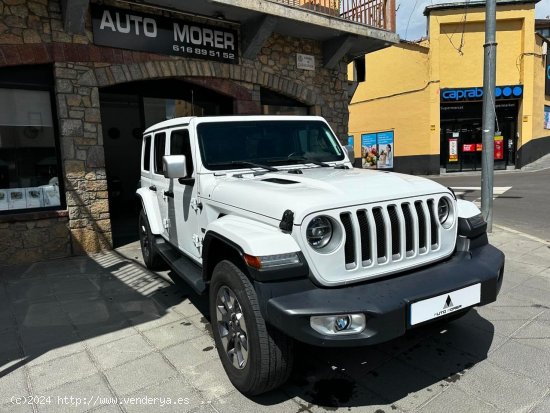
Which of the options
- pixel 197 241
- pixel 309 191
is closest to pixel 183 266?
pixel 197 241

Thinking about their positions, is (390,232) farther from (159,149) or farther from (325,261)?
(159,149)

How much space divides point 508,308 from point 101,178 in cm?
605

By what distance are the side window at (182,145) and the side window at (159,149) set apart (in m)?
0.32

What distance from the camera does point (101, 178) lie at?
6859 millimetres

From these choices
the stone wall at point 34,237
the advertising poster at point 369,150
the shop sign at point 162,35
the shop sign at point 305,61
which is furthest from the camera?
the advertising poster at point 369,150

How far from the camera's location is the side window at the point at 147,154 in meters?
5.12

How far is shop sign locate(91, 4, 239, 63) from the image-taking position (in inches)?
265

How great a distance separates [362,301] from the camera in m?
2.26

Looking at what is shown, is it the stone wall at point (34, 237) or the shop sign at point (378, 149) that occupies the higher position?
the shop sign at point (378, 149)

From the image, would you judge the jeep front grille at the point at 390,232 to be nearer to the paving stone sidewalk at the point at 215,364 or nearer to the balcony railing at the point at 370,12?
the paving stone sidewalk at the point at 215,364

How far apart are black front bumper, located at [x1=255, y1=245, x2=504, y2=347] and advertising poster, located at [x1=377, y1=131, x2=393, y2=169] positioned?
19871mm

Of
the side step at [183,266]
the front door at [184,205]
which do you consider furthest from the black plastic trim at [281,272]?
the front door at [184,205]

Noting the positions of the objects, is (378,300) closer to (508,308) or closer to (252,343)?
(252,343)

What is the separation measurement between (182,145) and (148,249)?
7.23 ft
